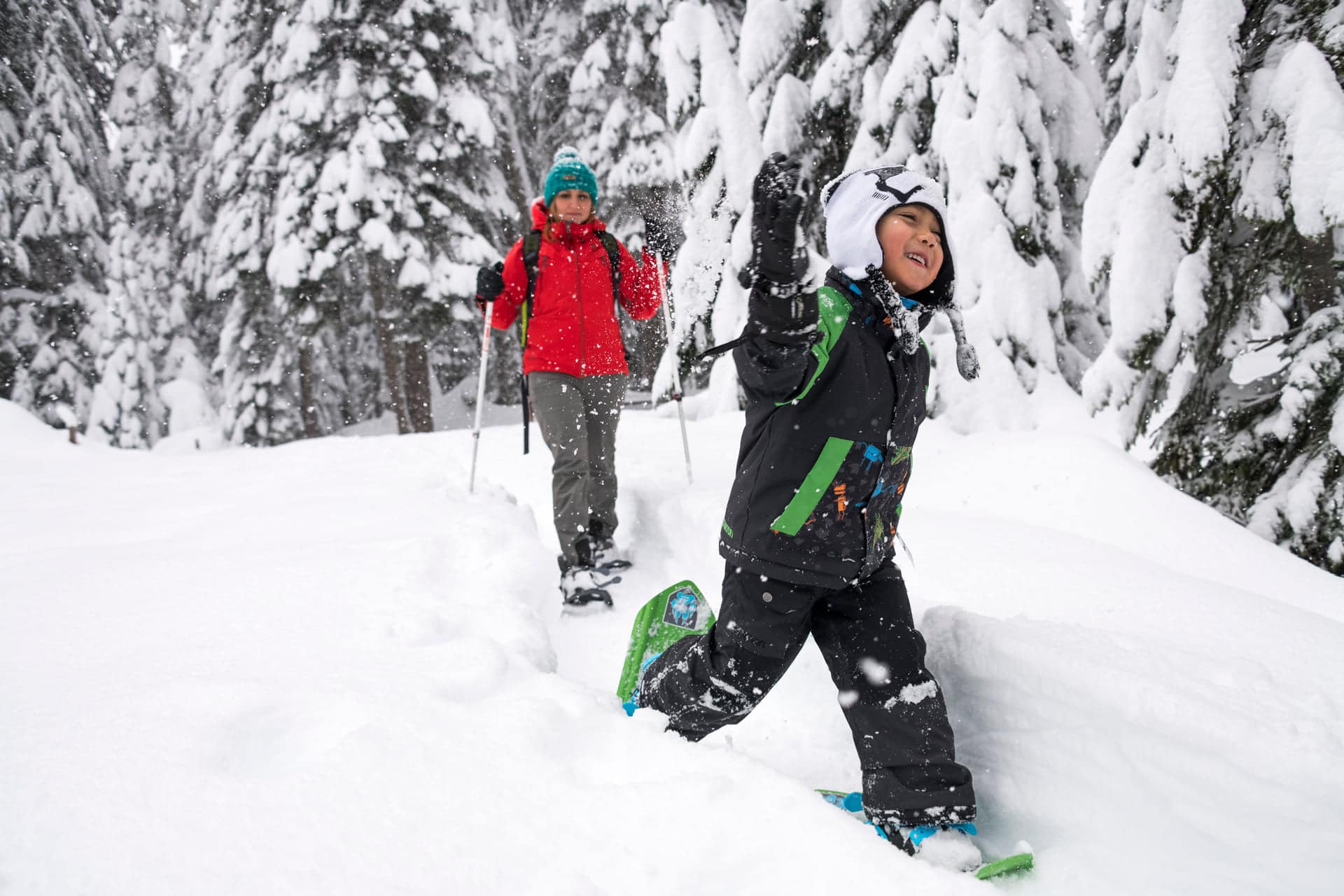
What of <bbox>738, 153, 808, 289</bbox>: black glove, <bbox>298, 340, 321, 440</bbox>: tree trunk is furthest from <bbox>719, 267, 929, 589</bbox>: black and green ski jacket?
<bbox>298, 340, 321, 440</bbox>: tree trunk

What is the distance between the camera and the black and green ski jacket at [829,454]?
7.13 ft

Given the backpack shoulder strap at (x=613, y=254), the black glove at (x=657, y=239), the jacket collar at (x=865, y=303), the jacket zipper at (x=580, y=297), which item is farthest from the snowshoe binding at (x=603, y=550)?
the jacket collar at (x=865, y=303)

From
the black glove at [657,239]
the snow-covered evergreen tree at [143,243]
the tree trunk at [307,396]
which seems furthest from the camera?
the snow-covered evergreen tree at [143,243]

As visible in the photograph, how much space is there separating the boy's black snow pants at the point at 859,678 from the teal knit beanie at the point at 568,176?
9.65 ft

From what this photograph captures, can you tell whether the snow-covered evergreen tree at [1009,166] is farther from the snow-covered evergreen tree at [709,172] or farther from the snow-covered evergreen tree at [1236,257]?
the snow-covered evergreen tree at [709,172]

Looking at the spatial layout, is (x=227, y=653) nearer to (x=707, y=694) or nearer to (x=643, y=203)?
(x=707, y=694)

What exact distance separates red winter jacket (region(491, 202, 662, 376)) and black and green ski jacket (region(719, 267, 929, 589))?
7.73 feet

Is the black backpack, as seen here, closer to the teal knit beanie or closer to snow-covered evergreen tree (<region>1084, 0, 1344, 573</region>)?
the teal knit beanie

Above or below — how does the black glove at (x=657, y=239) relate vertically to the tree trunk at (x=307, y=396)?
above

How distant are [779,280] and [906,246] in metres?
0.66

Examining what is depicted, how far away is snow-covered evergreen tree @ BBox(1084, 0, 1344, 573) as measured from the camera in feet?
13.4

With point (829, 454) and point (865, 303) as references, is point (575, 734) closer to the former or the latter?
point (829, 454)

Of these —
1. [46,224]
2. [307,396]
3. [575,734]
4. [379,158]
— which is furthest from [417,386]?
[575,734]

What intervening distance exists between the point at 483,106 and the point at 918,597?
1285 cm
